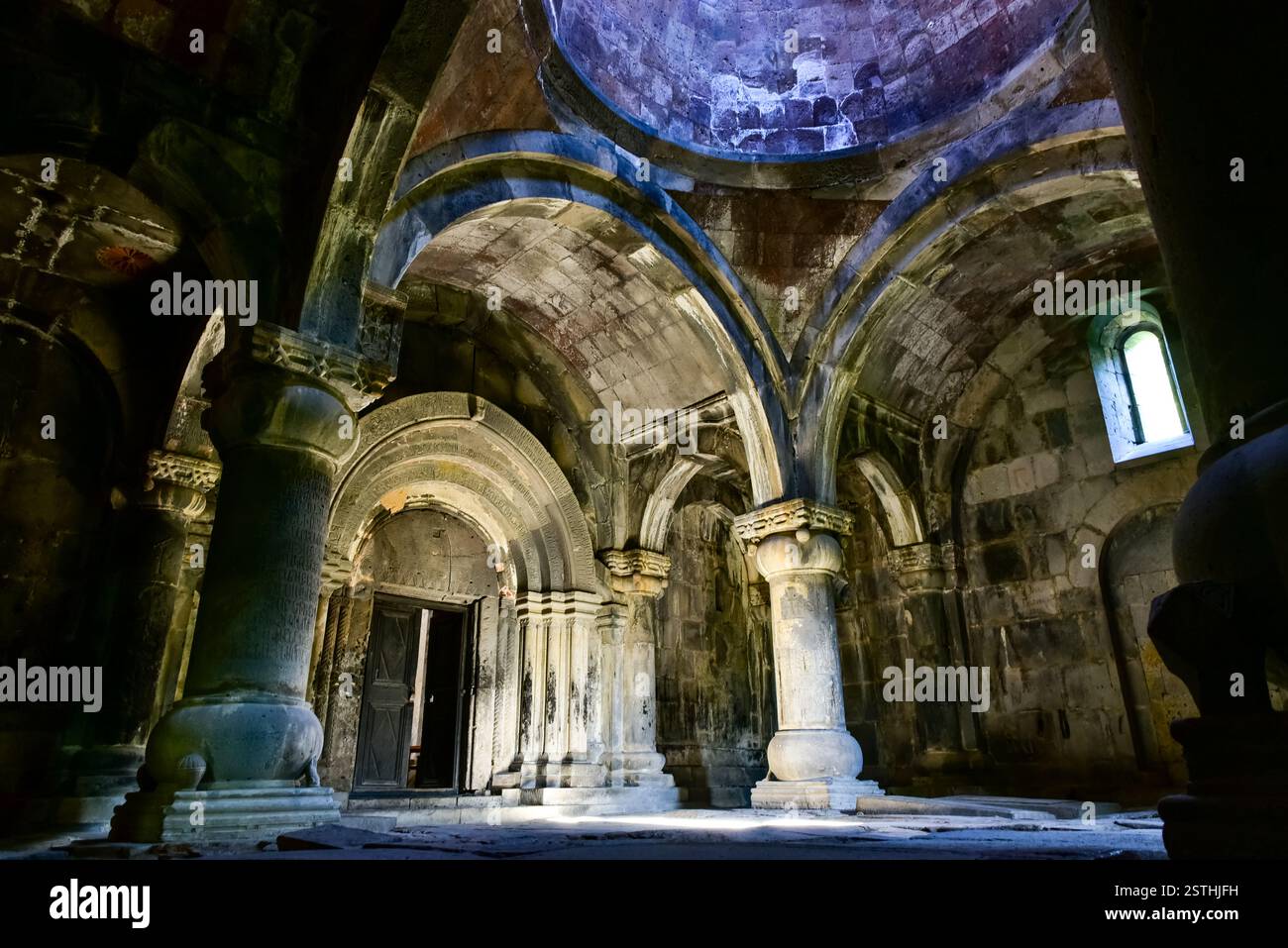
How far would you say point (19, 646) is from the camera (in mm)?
5520

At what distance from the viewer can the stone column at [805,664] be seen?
638cm

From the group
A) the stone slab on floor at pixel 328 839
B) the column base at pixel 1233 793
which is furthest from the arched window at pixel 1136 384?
the stone slab on floor at pixel 328 839

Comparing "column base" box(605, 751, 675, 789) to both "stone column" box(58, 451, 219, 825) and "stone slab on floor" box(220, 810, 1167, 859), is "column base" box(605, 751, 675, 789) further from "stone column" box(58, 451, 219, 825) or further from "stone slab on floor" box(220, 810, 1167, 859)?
"stone slab on floor" box(220, 810, 1167, 859)

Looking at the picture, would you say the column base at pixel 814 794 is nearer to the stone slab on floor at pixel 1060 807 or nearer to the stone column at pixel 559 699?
the stone slab on floor at pixel 1060 807

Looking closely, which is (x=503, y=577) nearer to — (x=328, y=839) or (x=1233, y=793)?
(x=328, y=839)

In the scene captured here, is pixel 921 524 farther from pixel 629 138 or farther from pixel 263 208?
pixel 263 208

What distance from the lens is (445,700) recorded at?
865 cm

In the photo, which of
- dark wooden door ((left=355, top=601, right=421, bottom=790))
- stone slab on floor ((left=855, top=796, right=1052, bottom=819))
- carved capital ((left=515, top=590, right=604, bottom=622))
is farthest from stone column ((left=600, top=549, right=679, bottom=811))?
stone slab on floor ((left=855, top=796, right=1052, bottom=819))

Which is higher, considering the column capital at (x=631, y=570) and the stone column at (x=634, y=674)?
the column capital at (x=631, y=570)

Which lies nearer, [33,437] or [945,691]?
[33,437]

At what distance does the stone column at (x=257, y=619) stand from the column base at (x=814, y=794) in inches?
152

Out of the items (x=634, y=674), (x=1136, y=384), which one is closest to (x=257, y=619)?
(x=634, y=674)
